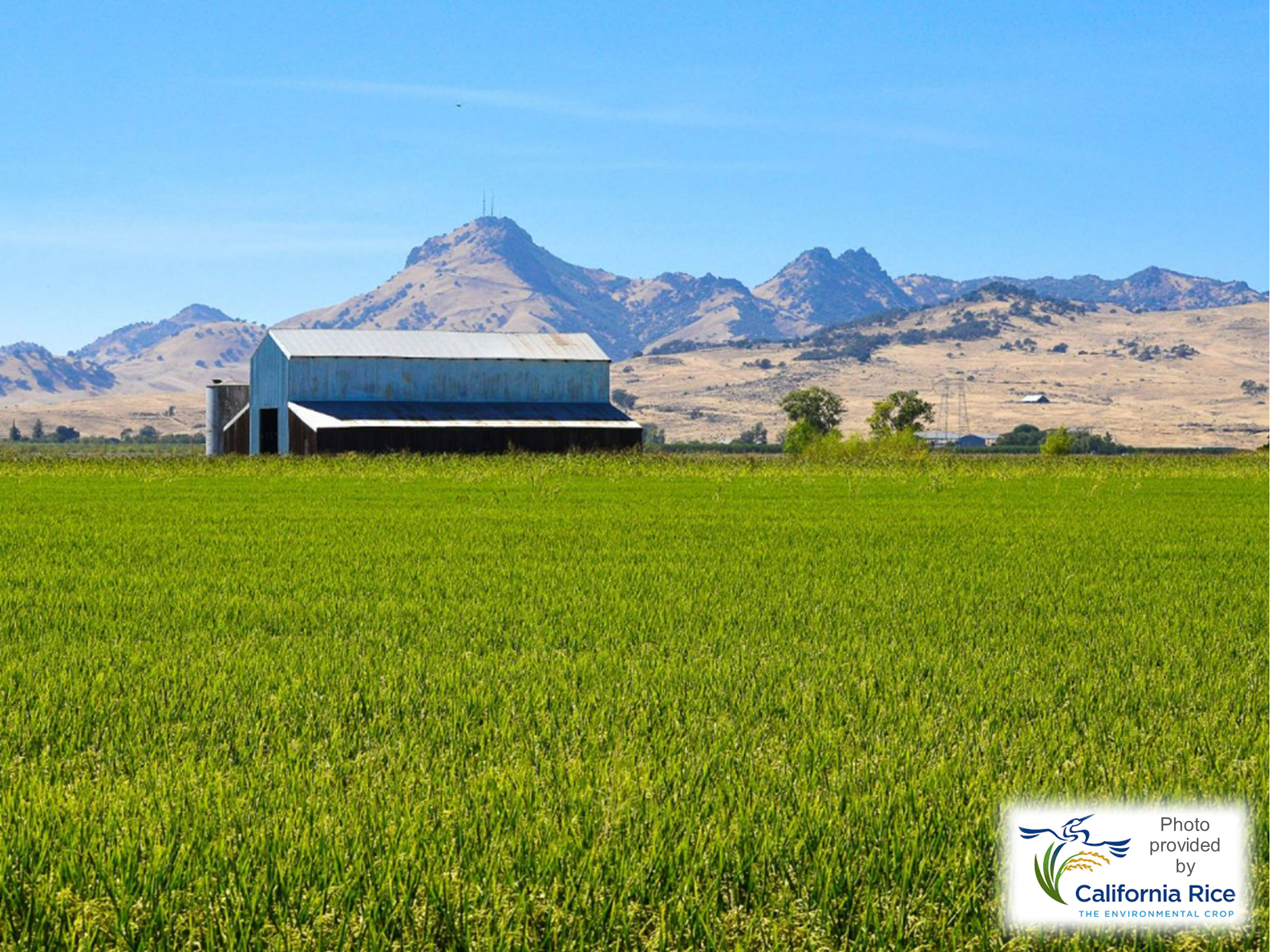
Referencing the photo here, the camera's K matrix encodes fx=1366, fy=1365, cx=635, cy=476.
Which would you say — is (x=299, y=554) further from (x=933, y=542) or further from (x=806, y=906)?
(x=806, y=906)

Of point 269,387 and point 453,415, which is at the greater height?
point 269,387

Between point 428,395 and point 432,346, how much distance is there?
313 cm

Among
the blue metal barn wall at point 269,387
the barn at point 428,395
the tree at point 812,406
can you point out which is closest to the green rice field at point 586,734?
the barn at point 428,395

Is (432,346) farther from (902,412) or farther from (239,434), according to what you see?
(902,412)

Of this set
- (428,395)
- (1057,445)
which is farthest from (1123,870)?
(1057,445)

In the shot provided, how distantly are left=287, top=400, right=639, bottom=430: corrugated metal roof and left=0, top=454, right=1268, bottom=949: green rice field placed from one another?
40.4 metres

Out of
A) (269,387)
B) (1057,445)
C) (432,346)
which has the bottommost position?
(1057,445)

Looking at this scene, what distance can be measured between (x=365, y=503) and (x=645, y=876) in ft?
82.0

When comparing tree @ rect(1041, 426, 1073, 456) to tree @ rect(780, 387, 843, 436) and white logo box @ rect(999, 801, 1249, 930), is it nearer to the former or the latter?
tree @ rect(780, 387, 843, 436)

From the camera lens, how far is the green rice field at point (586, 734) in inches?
190

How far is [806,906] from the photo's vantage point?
491 centimetres

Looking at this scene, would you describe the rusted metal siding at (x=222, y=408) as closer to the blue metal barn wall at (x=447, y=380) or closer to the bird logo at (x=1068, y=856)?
the blue metal barn wall at (x=447, y=380)

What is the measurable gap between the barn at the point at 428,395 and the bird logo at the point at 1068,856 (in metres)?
54.5

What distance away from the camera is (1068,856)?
5.29 metres
